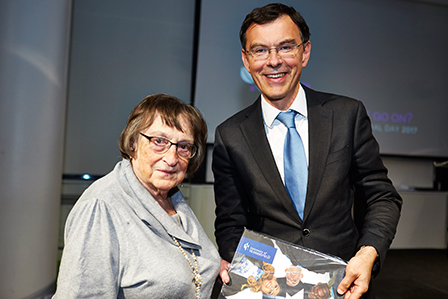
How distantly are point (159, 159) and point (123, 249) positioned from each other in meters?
0.36

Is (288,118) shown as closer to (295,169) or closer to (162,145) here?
(295,169)

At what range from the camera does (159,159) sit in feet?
4.44

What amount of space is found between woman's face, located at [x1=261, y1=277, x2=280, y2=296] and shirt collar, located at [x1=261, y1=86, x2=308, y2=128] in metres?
0.71

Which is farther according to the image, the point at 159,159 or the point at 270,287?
the point at 159,159

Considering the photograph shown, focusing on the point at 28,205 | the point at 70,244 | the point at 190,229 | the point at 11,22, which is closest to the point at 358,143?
the point at 190,229

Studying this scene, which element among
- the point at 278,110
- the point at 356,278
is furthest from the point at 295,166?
the point at 356,278

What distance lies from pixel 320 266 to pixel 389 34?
517cm

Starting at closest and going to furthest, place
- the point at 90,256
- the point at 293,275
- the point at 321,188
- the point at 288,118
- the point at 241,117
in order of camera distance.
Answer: the point at 90,256 < the point at 293,275 < the point at 321,188 < the point at 288,118 < the point at 241,117

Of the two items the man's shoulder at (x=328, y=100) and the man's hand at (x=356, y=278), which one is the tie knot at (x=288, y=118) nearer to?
the man's shoulder at (x=328, y=100)

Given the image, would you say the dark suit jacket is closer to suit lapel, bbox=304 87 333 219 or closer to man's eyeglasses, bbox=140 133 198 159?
suit lapel, bbox=304 87 333 219

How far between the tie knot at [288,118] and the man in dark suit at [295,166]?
0.02 meters

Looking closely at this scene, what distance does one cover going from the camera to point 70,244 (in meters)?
1.11

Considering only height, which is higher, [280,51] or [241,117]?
[280,51]

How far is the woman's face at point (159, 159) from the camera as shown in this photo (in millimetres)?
1348
